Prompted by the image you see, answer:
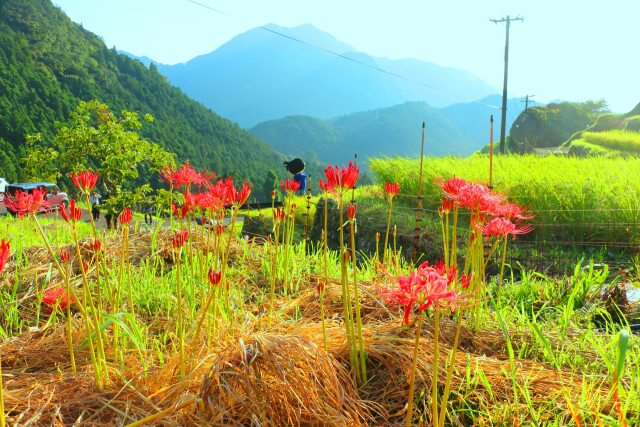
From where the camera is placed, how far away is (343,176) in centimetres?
137

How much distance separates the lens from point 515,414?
1.54 meters

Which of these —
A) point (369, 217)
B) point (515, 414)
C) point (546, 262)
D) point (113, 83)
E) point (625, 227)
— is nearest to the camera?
point (515, 414)

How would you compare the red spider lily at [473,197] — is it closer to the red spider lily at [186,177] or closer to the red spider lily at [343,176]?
the red spider lily at [343,176]

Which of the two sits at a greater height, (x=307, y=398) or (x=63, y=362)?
(x=307, y=398)

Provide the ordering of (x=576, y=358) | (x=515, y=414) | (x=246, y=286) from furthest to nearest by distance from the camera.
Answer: (x=246, y=286) < (x=576, y=358) < (x=515, y=414)

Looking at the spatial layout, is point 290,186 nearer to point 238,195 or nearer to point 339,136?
point 238,195

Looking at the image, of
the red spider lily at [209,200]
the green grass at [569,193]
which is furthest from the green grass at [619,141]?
the red spider lily at [209,200]

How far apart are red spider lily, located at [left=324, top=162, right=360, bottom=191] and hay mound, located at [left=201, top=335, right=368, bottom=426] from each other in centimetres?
47

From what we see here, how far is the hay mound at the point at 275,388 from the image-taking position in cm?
134

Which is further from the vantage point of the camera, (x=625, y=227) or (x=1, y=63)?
(x=1, y=63)

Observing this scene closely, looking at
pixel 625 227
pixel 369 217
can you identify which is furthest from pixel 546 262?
pixel 369 217

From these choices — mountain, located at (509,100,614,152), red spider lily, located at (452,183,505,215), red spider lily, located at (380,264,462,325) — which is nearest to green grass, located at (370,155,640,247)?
red spider lily, located at (452,183,505,215)

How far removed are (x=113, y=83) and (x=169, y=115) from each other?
7.38 metres

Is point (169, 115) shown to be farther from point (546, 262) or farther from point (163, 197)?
point (546, 262)
